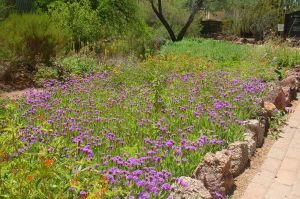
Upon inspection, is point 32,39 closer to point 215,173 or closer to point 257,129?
point 257,129

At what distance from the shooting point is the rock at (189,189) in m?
3.66

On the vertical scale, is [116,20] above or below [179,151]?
above

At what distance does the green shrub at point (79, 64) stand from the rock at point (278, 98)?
14.1ft

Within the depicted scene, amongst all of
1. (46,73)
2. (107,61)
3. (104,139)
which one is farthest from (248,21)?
(104,139)

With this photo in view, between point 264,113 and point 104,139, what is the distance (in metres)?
2.66

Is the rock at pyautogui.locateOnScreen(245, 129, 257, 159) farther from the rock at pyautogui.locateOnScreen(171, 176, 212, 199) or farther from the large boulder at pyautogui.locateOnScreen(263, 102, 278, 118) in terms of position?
the rock at pyautogui.locateOnScreen(171, 176, 212, 199)

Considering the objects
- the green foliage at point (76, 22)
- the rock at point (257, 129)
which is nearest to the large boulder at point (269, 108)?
the rock at point (257, 129)

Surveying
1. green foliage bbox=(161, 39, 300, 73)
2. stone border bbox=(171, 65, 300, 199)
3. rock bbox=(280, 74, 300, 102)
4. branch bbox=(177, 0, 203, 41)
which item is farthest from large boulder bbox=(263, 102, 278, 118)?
branch bbox=(177, 0, 203, 41)

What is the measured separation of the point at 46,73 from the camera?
941 cm

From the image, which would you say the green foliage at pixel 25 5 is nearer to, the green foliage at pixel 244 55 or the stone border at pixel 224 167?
the green foliage at pixel 244 55

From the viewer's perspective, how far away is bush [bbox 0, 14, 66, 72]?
10.2 m

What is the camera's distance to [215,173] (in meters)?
4.20

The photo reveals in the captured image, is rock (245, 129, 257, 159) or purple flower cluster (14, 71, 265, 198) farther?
rock (245, 129, 257, 159)

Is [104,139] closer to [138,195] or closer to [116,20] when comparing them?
[138,195]
